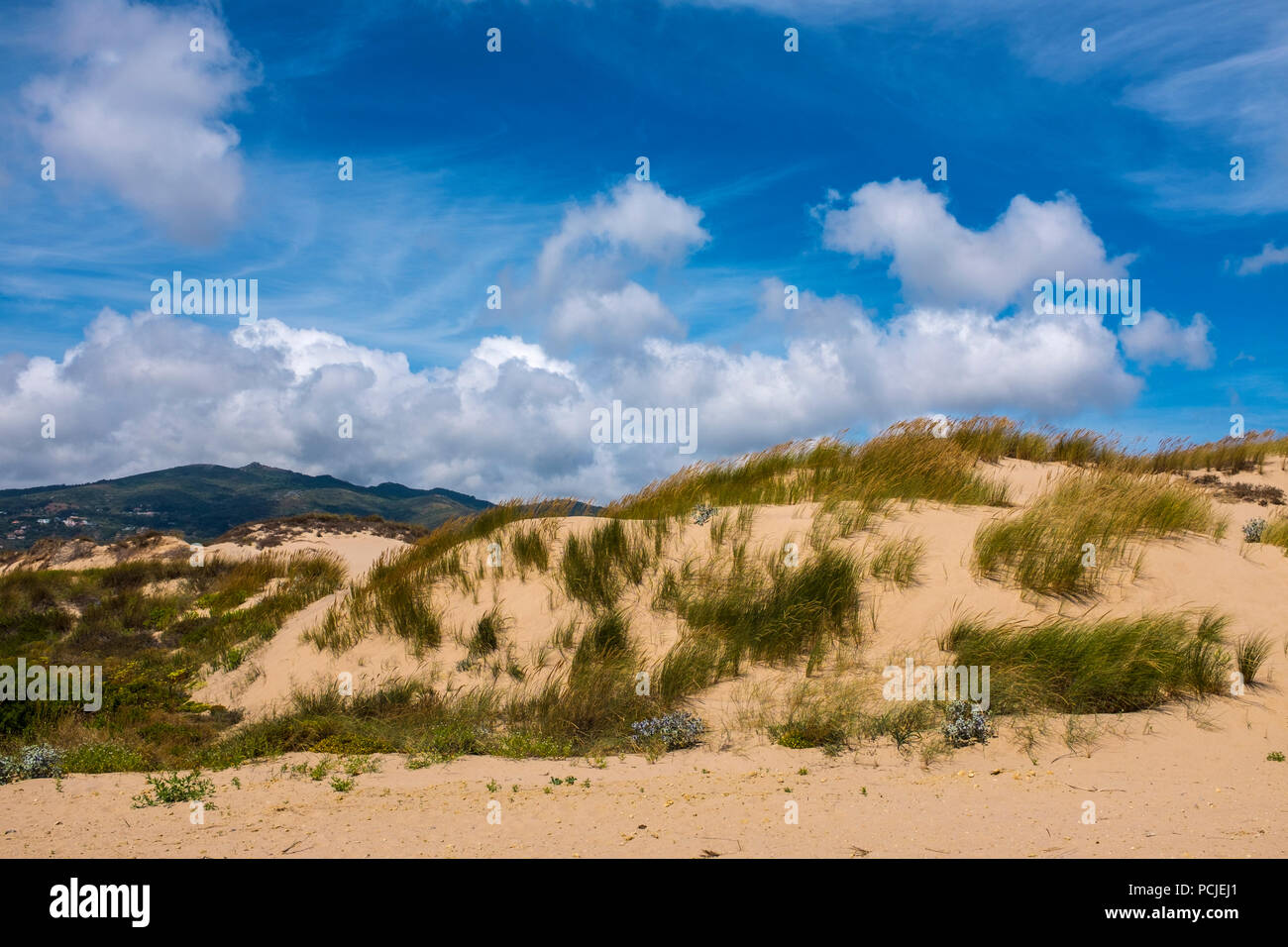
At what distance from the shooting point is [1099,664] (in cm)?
810

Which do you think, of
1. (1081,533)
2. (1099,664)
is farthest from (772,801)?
(1081,533)

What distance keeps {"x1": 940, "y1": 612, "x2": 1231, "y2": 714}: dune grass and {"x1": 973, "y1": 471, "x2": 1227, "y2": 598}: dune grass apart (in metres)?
1.21

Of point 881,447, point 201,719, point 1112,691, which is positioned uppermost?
point 881,447

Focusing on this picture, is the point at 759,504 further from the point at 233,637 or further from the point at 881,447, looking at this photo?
the point at 233,637

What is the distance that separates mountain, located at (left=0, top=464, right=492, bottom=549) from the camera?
7187 cm

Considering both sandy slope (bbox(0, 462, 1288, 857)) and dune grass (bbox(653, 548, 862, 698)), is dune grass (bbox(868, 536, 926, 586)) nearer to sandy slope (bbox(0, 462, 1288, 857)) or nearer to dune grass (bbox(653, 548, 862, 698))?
dune grass (bbox(653, 548, 862, 698))

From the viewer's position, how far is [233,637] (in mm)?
14477

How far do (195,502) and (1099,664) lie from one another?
4446 inches

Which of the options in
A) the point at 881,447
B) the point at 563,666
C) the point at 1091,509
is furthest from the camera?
the point at 881,447

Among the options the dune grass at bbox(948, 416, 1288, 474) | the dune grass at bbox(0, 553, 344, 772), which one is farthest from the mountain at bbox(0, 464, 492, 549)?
the dune grass at bbox(948, 416, 1288, 474)

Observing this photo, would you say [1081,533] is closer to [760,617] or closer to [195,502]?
[760,617]

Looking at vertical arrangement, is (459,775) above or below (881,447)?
below

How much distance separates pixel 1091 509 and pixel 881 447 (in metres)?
3.77
